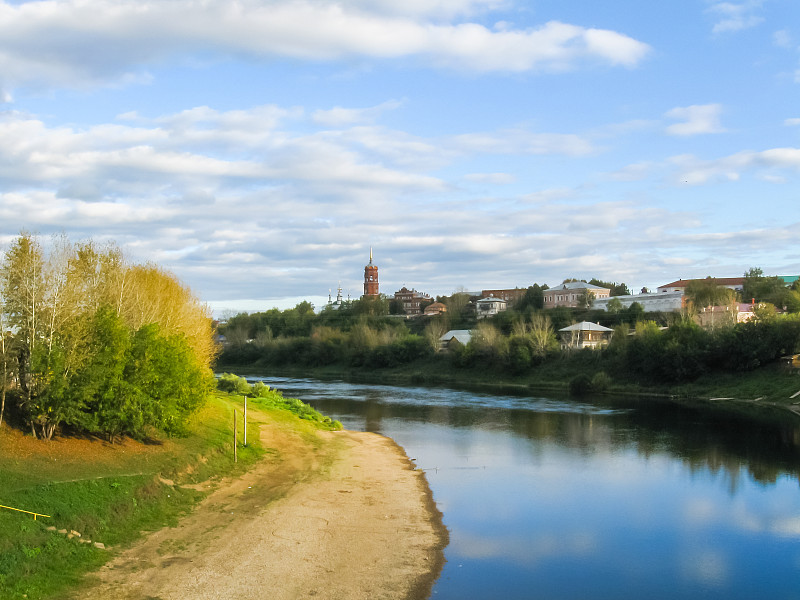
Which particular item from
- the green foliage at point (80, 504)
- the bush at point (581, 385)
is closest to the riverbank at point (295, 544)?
the green foliage at point (80, 504)

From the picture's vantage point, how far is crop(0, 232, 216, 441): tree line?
67.4ft

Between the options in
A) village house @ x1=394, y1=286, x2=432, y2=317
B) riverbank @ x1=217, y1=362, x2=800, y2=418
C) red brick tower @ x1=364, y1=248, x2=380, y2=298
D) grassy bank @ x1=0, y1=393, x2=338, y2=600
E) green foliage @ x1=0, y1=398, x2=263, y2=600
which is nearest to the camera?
green foliage @ x1=0, y1=398, x2=263, y2=600

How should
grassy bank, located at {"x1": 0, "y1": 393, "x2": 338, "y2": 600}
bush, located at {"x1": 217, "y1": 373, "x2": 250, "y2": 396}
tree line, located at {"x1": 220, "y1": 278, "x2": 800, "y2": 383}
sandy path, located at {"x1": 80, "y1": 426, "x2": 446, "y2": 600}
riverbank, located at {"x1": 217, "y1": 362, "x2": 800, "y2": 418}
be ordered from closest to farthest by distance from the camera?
grassy bank, located at {"x1": 0, "y1": 393, "x2": 338, "y2": 600} < sandy path, located at {"x1": 80, "y1": 426, "x2": 446, "y2": 600} < bush, located at {"x1": 217, "y1": 373, "x2": 250, "y2": 396} < riverbank, located at {"x1": 217, "y1": 362, "x2": 800, "y2": 418} < tree line, located at {"x1": 220, "y1": 278, "x2": 800, "y2": 383}

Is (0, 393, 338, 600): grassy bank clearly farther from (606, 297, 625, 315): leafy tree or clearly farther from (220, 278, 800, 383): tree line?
(606, 297, 625, 315): leafy tree

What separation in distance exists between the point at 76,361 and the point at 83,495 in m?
5.47

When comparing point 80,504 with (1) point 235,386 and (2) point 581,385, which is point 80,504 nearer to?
(1) point 235,386

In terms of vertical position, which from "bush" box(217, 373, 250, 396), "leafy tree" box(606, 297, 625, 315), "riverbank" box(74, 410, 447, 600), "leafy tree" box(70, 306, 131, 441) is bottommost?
"riverbank" box(74, 410, 447, 600)

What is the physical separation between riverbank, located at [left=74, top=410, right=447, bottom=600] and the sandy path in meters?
0.02

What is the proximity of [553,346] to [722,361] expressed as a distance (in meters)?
18.2

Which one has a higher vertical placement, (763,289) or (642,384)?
(763,289)

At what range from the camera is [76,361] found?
21328 millimetres

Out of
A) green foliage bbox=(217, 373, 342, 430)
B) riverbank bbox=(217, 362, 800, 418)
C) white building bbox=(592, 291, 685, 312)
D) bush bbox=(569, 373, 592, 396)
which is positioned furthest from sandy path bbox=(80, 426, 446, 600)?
white building bbox=(592, 291, 685, 312)

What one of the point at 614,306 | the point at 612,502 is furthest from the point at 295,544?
the point at 614,306

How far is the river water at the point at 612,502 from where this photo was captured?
15906 millimetres
